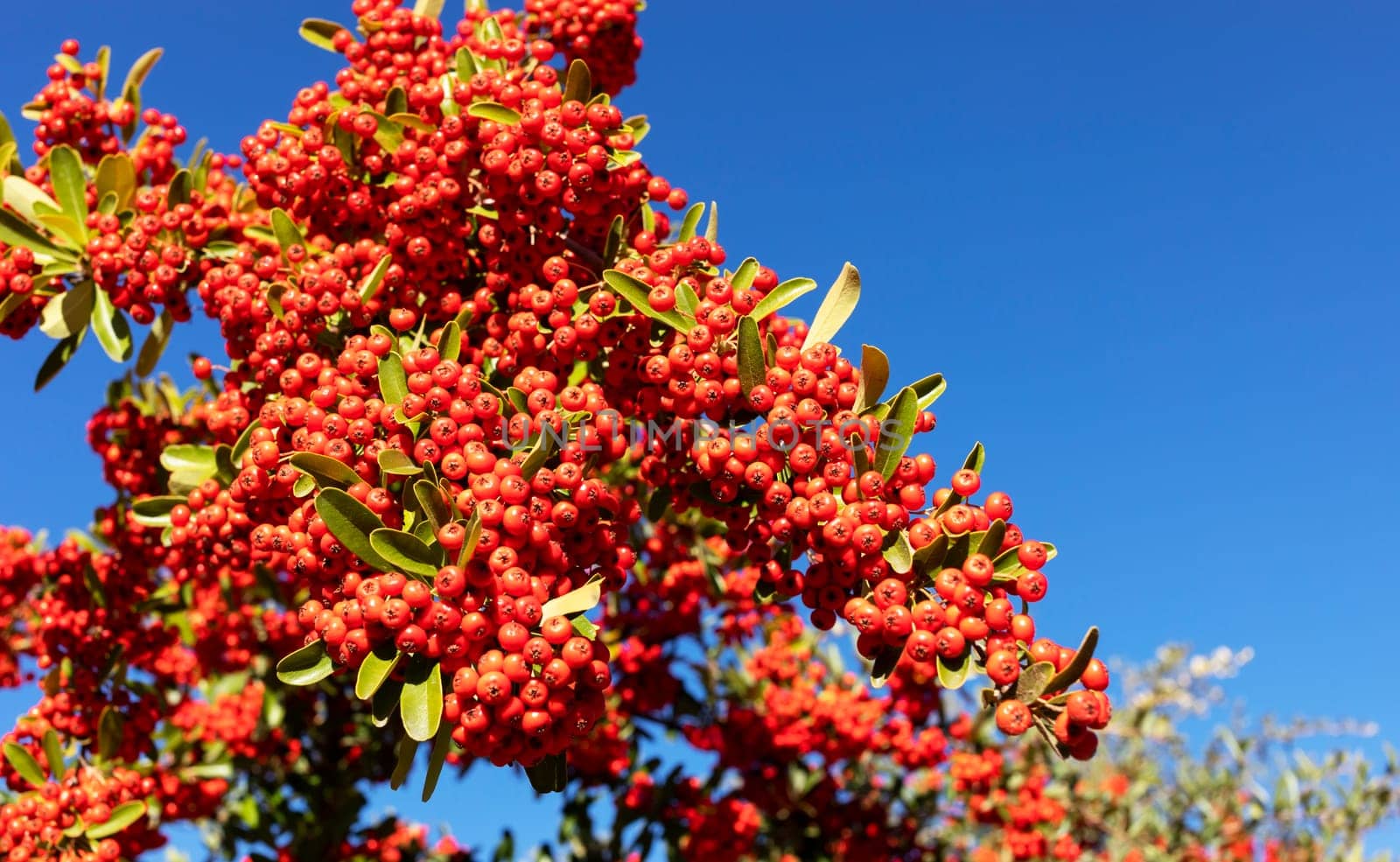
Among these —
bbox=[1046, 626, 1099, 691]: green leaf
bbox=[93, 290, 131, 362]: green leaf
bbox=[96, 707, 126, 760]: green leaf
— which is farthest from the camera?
bbox=[96, 707, 126, 760]: green leaf

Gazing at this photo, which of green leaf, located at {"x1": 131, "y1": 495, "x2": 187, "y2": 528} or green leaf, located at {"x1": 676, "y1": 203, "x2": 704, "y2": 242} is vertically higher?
green leaf, located at {"x1": 676, "y1": 203, "x2": 704, "y2": 242}

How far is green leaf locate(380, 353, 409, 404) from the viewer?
146 inches

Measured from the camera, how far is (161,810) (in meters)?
6.72

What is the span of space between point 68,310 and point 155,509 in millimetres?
1222

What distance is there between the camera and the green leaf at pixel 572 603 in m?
3.29

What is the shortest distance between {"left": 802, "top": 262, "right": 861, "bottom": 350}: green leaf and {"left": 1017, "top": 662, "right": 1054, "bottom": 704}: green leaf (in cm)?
154

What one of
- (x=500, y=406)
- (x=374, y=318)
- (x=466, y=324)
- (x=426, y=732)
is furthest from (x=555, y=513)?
(x=374, y=318)

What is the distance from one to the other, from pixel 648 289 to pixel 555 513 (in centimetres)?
101

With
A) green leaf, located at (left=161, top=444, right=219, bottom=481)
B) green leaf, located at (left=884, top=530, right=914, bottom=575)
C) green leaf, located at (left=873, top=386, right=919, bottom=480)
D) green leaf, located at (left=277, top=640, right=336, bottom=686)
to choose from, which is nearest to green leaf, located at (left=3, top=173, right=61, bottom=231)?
green leaf, located at (left=161, top=444, right=219, bottom=481)

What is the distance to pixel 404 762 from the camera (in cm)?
351

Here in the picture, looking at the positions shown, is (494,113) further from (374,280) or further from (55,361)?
(55,361)

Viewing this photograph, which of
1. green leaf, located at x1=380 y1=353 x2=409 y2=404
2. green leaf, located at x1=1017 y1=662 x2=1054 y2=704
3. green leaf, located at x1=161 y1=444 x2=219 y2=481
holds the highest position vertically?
green leaf, located at x1=161 y1=444 x2=219 y2=481

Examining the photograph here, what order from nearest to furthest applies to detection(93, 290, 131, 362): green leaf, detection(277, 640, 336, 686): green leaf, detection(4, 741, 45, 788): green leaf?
1. detection(277, 640, 336, 686): green leaf
2. detection(93, 290, 131, 362): green leaf
3. detection(4, 741, 45, 788): green leaf

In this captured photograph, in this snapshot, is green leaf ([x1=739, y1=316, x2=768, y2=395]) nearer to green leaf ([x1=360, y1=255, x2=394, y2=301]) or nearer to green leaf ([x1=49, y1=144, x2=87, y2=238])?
green leaf ([x1=360, y1=255, x2=394, y2=301])
